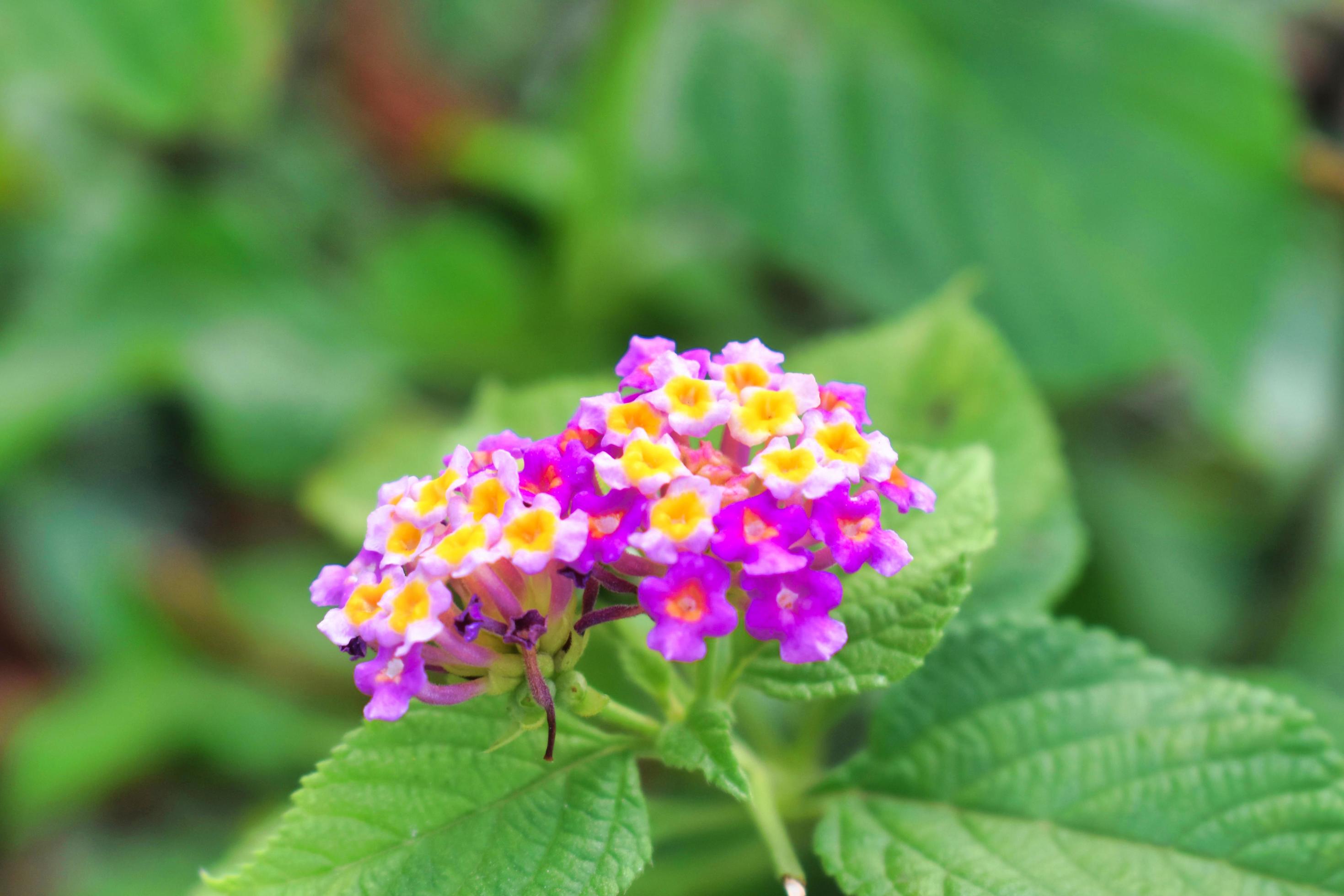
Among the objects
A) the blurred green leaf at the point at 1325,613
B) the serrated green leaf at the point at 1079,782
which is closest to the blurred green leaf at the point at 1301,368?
the blurred green leaf at the point at 1325,613

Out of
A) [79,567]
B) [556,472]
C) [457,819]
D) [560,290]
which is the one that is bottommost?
[457,819]

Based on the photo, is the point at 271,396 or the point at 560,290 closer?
the point at 271,396

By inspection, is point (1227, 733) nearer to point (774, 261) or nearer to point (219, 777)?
point (774, 261)

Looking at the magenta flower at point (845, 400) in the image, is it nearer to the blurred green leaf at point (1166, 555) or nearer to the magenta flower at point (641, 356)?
the magenta flower at point (641, 356)

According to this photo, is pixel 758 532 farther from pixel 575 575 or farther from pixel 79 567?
pixel 79 567

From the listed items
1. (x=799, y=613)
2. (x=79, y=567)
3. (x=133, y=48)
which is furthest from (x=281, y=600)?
(x=799, y=613)

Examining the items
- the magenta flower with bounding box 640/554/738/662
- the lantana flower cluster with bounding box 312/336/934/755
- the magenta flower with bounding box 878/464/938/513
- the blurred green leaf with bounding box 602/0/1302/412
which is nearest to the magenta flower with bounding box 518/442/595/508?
the lantana flower cluster with bounding box 312/336/934/755

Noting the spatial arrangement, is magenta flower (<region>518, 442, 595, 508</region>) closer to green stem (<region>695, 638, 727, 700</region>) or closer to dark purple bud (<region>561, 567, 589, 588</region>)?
dark purple bud (<region>561, 567, 589, 588</region>)
